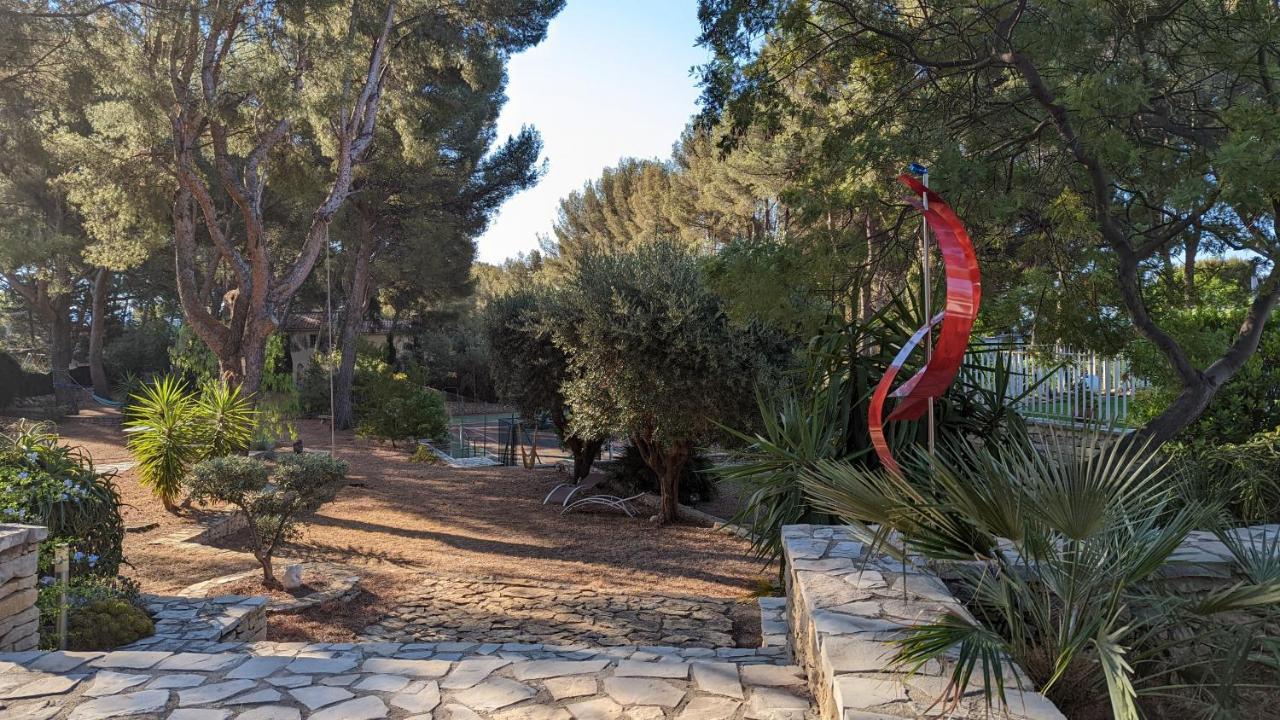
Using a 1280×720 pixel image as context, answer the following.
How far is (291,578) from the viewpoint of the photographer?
7324 millimetres

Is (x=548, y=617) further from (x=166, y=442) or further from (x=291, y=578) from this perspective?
(x=166, y=442)

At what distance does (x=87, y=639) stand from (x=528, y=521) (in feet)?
22.4

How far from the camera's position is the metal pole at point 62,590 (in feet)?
16.2

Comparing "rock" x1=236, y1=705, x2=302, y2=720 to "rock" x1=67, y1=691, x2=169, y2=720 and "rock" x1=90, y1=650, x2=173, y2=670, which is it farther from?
"rock" x1=90, y1=650, x2=173, y2=670

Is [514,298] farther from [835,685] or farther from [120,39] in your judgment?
[835,685]

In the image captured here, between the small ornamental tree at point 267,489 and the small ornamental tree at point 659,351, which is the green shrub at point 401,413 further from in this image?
the small ornamental tree at point 267,489

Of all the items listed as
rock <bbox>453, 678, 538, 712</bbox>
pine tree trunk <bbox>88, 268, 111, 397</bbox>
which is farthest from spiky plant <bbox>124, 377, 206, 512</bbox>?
pine tree trunk <bbox>88, 268, 111, 397</bbox>

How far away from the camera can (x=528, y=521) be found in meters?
11.6

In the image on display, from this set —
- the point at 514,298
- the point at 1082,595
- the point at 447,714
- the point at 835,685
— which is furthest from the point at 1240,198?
the point at 514,298

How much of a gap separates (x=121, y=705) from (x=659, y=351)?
6793mm

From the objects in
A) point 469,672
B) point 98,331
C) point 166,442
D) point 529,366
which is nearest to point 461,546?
point 166,442

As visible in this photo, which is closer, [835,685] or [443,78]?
[835,685]

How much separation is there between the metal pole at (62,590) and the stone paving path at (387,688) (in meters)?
Answer: 0.51

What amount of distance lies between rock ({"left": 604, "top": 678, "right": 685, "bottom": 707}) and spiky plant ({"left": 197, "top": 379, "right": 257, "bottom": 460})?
830cm
